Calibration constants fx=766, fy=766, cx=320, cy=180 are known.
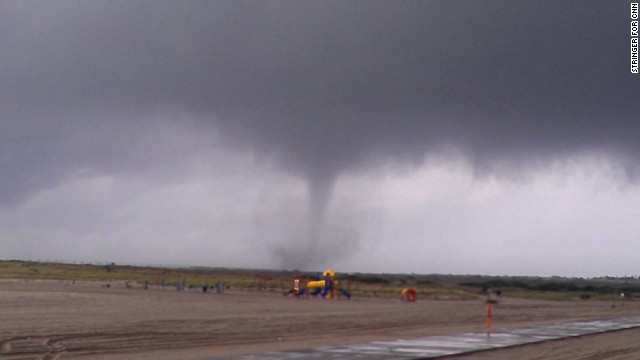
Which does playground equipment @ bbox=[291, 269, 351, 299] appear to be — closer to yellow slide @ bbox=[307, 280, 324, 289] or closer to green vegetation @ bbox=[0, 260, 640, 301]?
yellow slide @ bbox=[307, 280, 324, 289]

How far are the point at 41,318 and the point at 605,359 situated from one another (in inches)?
849

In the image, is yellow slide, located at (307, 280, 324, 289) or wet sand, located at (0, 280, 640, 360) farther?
yellow slide, located at (307, 280, 324, 289)

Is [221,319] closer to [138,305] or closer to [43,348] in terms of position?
[138,305]

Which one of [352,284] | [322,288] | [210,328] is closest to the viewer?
[210,328]

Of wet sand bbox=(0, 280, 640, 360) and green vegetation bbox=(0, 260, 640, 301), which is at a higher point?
green vegetation bbox=(0, 260, 640, 301)

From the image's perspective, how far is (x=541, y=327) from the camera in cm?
3656

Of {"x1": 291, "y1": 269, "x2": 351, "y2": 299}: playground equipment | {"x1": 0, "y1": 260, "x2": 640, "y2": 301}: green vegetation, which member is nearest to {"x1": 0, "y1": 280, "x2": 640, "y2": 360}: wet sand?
{"x1": 291, "y1": 269, "x2": 351, "y2": 299}: playground equipment

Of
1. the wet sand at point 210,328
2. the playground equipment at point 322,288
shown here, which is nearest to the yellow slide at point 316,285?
the playground equipment at point 322,288

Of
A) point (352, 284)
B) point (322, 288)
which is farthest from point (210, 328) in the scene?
point (352, 284)

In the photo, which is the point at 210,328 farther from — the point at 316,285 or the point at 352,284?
the point at 352,284

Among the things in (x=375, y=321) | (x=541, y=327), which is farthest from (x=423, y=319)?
(x=541, y=327)

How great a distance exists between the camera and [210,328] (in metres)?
31.0

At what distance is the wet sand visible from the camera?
76.5 feet

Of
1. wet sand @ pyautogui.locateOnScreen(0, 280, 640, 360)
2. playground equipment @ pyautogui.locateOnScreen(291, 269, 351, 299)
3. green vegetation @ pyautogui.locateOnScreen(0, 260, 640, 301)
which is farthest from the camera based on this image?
green vegetation @ pyautogui.locateOnScreen(0, 260, 640, 301)
